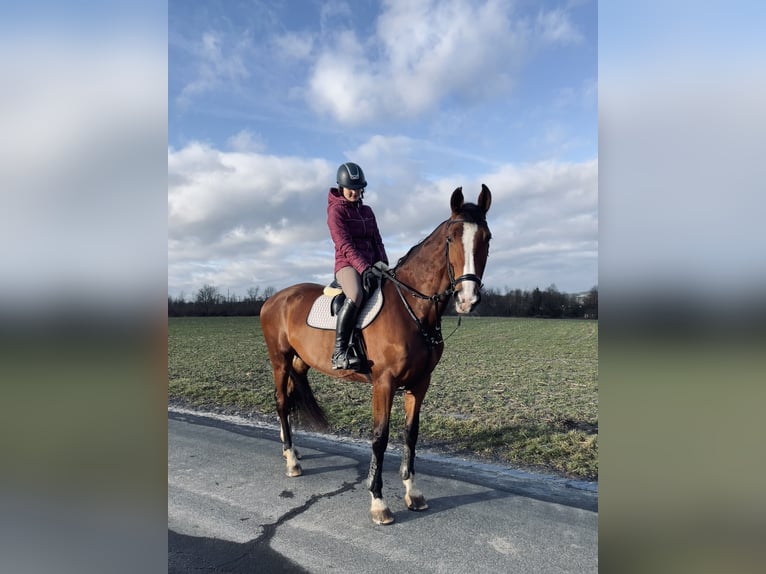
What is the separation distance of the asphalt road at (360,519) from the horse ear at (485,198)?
8.77ft

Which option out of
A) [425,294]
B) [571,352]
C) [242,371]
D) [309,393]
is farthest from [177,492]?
[571,352]

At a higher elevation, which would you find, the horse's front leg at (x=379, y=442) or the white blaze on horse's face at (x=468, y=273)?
the white blaze on horse's face at (x=468, y=273)

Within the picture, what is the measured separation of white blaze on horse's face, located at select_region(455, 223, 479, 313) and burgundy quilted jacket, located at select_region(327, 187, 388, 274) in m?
1.13

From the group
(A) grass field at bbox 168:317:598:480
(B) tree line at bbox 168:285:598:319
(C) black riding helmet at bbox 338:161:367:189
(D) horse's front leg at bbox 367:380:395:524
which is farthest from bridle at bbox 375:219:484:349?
(B) tree line at bbox 168:285:598:319

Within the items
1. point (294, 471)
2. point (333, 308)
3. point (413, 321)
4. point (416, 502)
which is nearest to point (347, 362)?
point (333, 308)

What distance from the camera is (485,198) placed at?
3750 mm

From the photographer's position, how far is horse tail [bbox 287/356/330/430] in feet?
18.4

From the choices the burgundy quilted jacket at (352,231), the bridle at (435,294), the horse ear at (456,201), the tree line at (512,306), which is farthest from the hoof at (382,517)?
the tree line at (512,306)

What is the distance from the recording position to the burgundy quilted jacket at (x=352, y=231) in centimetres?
437

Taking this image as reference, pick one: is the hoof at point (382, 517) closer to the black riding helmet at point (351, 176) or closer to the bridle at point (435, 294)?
the bridle at point (435, 294)

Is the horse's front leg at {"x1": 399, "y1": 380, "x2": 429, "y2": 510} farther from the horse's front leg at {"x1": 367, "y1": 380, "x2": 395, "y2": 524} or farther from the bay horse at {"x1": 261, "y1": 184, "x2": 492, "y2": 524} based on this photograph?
the horse's front leg at {"x1": 367, "y1": 380, "x2": 395, "y2": 524}

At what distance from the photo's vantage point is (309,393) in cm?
Result: 565
